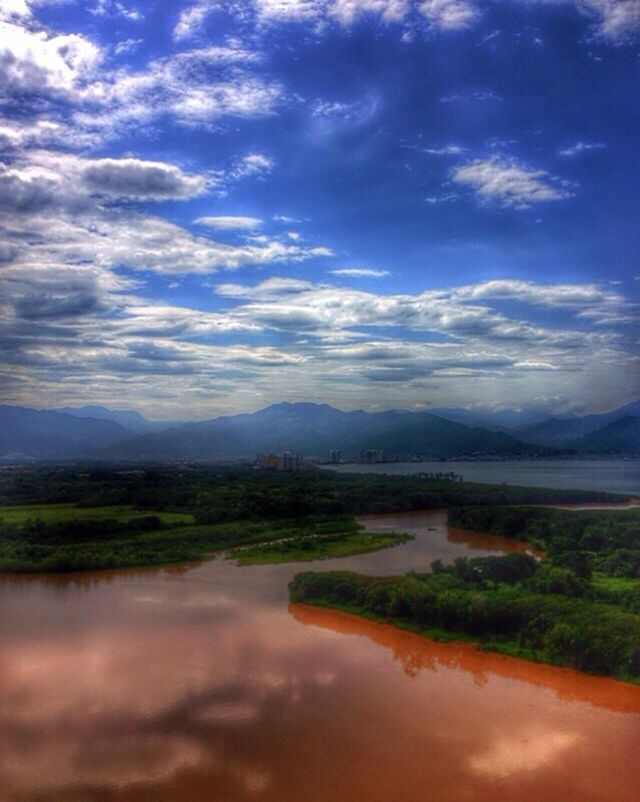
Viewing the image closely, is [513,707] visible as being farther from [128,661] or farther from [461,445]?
[461,445]

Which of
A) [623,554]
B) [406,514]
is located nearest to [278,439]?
[406,514]

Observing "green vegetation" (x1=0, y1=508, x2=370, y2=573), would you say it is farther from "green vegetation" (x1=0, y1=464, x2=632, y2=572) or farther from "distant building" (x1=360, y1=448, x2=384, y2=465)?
"distant building" (x1=360, y1=448, x2=384, y2=465)

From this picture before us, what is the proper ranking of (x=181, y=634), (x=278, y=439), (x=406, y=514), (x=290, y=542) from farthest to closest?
(x=278, y=439)
(x=406, y=514)
(x=290, y=542)
(x=181, y=634)

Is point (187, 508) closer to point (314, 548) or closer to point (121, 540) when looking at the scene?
point (121, 540)

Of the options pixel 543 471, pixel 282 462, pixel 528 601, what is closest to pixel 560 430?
pixel 543 471

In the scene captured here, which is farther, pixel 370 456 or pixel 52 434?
pixel 370 456

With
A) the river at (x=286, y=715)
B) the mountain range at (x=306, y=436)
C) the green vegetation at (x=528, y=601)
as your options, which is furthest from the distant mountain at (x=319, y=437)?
the river at (x=286, y=715)
